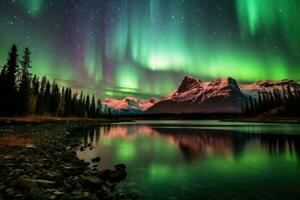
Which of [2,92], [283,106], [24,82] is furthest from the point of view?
[283,106]

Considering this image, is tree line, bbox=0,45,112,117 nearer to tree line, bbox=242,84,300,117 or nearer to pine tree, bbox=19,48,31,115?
pine tree, bbox=19,48,31,115

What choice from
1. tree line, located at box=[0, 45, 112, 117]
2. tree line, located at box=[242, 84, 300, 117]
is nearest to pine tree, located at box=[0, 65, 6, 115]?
tree line, located at box=[0, 45, 112, 117]

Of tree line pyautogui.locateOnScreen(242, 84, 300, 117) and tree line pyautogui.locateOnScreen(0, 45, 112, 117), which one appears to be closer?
tree line pyautogui.locateOnScreen(0, 45, 112, 117)

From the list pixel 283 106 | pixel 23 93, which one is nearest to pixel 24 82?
pixel 23 93

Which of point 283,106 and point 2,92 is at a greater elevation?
point 283,106

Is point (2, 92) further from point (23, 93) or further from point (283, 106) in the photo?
point (283, 106)

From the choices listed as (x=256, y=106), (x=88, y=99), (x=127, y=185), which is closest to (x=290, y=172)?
(x=127, y=185)

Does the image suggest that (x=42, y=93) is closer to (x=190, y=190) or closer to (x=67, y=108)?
(x=67, y=108)

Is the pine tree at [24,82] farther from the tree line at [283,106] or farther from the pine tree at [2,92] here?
the tree line at [283,106]

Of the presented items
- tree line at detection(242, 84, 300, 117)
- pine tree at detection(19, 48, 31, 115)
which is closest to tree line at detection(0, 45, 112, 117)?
pine tree at detection(19, 48, 31, 115)

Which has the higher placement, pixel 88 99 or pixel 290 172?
pixel 88 99

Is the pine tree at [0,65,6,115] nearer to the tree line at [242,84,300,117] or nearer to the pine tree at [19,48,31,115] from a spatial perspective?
the pine tree at [19,48,31,115]

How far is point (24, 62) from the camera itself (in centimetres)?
7512

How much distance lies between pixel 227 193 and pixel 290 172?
8040 mm
